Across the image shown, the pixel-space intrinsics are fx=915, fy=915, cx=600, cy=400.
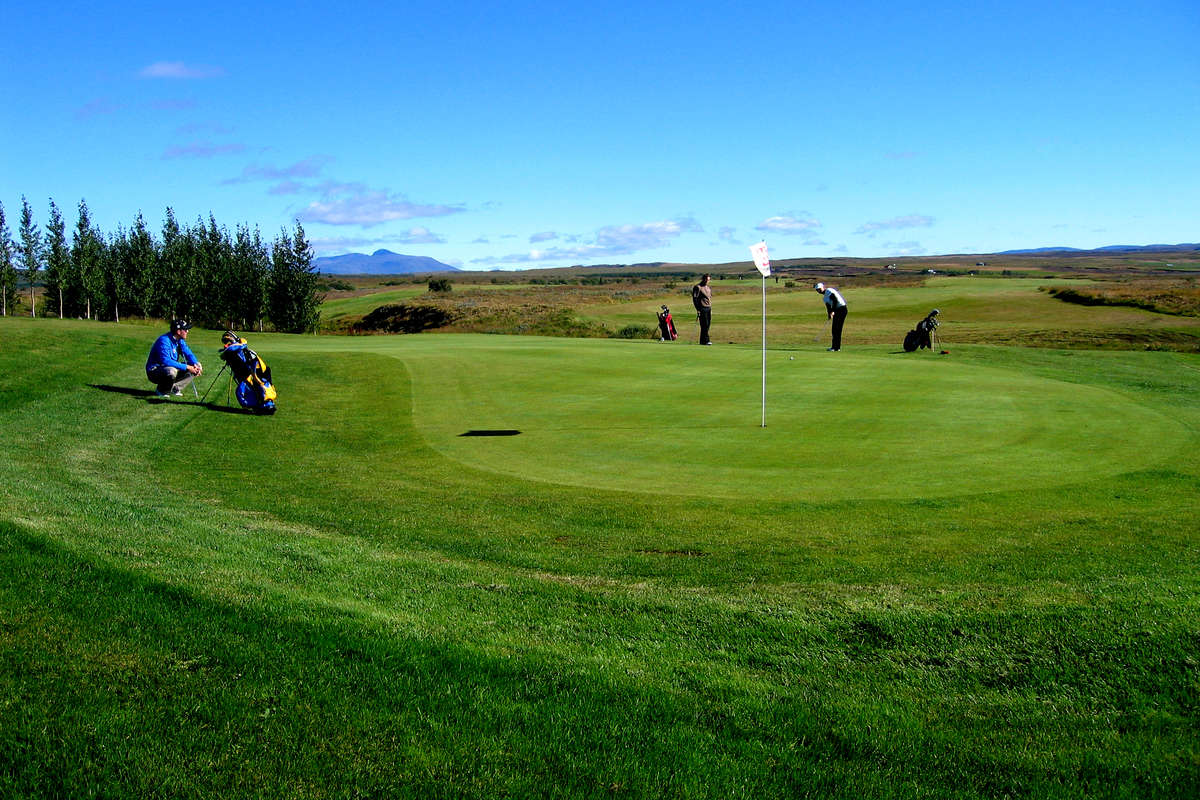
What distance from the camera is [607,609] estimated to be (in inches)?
267

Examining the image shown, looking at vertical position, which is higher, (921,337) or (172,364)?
(921,337)

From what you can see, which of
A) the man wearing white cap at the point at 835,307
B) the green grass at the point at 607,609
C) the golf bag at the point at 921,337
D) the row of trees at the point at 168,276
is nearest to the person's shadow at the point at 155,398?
the green grass at the point at 607,609

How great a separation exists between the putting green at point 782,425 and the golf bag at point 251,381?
3.00 meters

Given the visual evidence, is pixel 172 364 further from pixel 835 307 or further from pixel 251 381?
pixel 835 307

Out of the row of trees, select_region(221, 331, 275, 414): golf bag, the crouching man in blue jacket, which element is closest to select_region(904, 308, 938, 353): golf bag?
select_region(221, 331, 275, 414): golf bag

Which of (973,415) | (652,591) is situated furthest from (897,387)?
(652,591)

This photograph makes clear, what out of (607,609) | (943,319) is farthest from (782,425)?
(943,319)

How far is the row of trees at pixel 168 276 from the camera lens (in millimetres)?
60438

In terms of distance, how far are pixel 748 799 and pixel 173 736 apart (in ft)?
9.03

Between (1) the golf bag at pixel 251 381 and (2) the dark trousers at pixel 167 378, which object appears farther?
(2) the dark trousers at pixel 167 378

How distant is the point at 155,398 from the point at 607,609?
15.2 meters

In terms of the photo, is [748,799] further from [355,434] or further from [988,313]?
[988,313]

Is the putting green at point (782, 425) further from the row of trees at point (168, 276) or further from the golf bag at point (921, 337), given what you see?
the row of trees at point (168, 276)

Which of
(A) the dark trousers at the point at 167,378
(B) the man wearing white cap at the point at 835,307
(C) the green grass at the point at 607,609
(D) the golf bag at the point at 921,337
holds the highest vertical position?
(B) the man wearing white cap at the point at 835,307
